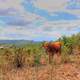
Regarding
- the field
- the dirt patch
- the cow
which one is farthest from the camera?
the cow

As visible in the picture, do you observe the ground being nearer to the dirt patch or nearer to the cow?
the dirt patch

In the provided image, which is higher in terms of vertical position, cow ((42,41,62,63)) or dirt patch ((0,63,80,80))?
cow ((42,41,62,63))

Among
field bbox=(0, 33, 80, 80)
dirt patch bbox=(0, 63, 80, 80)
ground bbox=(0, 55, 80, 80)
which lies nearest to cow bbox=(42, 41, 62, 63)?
field bbox=(0, 33, 80, 80)

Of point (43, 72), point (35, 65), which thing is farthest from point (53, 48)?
point (43, 72)

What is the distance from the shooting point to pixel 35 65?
1169 cm

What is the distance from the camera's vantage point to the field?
10.2m

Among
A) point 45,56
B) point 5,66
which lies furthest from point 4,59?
point 45,56

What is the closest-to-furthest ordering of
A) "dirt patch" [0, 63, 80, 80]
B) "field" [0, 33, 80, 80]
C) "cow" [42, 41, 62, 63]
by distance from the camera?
1. "dirt patch" [0, 63, 80, 80]
2. "field" [0, 33, 80, 80]
3. "cow" [42, 41, 62, 63]

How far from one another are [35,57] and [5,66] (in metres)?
1.49

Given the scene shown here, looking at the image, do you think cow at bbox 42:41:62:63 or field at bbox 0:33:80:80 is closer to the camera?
field at bbox 0:33:80:80

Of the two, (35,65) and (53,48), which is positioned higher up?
(53,48)

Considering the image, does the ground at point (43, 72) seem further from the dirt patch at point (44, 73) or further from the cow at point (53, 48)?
the cow at point (53, 48)

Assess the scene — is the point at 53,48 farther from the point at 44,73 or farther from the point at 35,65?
the point at 44,73

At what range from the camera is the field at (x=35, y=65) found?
10.2 m
